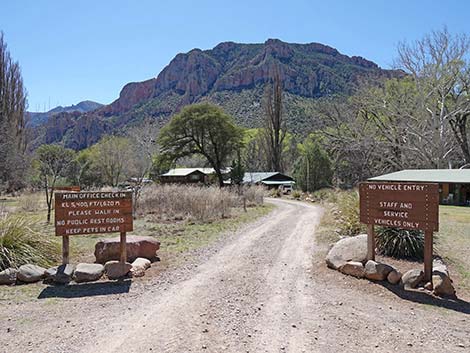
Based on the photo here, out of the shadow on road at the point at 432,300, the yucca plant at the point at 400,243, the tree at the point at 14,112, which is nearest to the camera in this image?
the shadow on road at the point at 432,300

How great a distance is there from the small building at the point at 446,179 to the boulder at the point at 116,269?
15.6m

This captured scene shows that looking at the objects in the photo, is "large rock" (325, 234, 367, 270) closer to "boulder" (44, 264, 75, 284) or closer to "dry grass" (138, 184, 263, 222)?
"boulder" (44, 264, 75, 284)

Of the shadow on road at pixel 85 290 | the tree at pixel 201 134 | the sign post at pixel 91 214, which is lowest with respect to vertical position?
the shadow on road at pixel 85 290

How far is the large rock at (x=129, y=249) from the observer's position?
7582mm

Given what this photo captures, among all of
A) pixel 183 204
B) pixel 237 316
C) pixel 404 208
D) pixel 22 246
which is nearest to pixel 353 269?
pixel 404 208

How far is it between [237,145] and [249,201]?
48.4 ft

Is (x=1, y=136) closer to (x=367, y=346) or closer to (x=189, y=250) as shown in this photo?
(x=189, y=250)

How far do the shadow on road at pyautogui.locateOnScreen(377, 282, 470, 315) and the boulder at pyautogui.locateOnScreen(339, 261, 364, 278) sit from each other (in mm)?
659

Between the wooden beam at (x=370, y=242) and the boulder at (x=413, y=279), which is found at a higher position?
the wooden beam at (x=370, y=242)

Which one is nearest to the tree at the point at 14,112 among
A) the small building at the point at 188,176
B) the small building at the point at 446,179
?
the small building at the point at 188,176

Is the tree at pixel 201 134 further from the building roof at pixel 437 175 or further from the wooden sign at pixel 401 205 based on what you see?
the wooden sign at pixel 401 205

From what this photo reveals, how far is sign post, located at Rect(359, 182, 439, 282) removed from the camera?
6141 millimetres

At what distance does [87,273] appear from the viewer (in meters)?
6.53

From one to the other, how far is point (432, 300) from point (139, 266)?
5156mm
